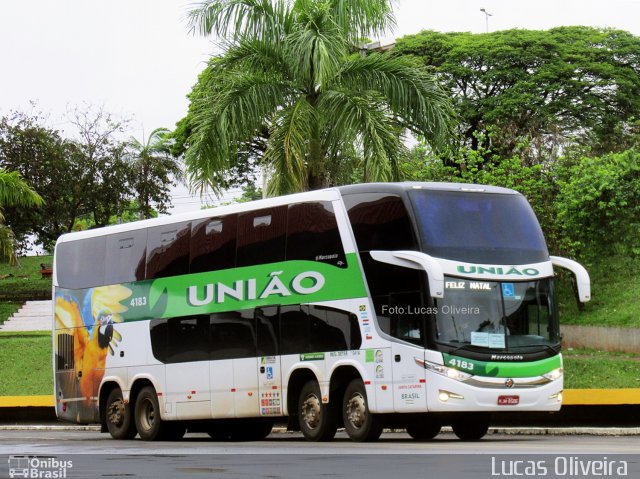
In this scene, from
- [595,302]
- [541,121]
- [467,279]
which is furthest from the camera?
[541,121]

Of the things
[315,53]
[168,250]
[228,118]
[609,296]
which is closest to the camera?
[168,250]

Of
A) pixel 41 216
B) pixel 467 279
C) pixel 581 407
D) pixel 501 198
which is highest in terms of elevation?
pixel 41 216

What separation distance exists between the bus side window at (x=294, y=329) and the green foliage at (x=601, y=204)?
62.3ft

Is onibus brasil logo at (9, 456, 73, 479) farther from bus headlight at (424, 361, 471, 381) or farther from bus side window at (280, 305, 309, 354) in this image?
bus side window at (280, 305, 309, 354)

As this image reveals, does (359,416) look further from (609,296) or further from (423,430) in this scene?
(609,296)

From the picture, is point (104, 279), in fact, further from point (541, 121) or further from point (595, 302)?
point (541, 121)

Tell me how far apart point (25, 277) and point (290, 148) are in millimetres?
40777

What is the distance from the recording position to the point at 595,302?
4119 centimetres

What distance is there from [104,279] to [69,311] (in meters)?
1.51

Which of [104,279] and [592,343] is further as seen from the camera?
[592,343]

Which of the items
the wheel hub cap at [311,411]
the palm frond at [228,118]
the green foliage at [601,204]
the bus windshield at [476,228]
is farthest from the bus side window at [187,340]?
the green foliage at [601,204]

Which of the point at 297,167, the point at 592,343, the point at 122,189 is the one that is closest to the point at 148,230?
the point at 297,167

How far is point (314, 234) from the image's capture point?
20.1 meters

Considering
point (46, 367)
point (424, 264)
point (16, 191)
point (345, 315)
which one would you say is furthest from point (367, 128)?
point (46, 367)
